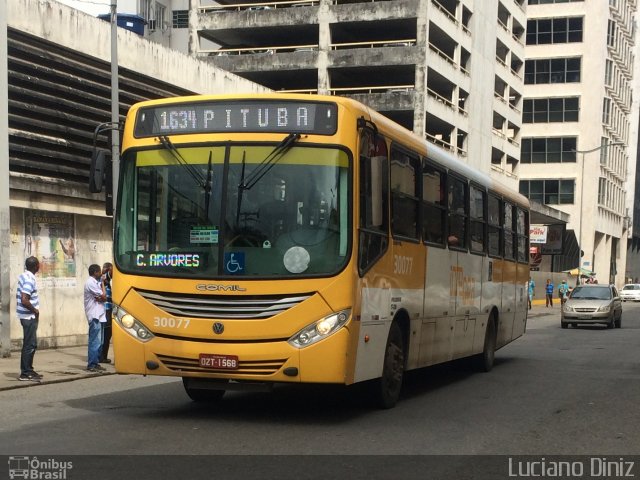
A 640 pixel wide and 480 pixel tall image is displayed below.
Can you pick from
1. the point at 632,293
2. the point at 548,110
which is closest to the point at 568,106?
the point at 548,110

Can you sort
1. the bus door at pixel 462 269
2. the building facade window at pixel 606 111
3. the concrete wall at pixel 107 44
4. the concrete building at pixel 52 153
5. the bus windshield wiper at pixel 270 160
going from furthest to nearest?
the building facade window at pixel 606 111 < the concrete wall at pixel 107 44 < the concrete building at pixel 52 153 < the bus door at pixel 462 269 < the bus windshield wiper at pixel 270 160

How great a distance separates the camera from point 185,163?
1051 cm

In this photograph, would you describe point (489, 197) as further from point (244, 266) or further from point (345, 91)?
point (345, 91)

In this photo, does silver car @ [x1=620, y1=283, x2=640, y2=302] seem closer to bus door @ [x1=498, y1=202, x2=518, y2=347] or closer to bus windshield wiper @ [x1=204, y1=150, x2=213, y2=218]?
bus door @ [x1=498, y1=202, x2=518, y2=347]

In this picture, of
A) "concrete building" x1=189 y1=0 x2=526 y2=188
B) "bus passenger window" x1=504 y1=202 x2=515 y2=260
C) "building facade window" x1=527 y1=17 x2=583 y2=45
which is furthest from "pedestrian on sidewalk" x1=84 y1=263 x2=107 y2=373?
"building facade window" x1=527 y1=17 x2=583 y2=45

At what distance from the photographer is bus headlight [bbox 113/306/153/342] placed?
10.4 m

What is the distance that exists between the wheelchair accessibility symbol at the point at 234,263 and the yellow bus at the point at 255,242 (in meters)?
0.01

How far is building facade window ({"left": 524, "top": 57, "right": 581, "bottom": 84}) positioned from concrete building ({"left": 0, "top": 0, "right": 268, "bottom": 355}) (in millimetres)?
67911

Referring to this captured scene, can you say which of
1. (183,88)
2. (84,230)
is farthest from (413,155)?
(183,88)

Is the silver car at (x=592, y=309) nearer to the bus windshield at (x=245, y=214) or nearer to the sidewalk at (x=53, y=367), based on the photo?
the sidewalk at (x=53, y=367)

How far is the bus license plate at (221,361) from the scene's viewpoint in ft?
32.8

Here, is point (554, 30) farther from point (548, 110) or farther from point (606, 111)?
point (606, 111)

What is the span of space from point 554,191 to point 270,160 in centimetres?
7807
